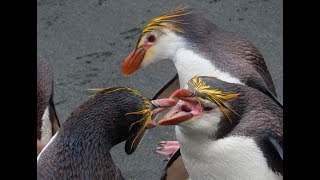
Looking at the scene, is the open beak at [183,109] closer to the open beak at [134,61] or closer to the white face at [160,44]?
the white face at [160,44]

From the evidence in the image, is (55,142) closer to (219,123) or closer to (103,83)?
(219,123)

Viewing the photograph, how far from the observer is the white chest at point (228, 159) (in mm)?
1472

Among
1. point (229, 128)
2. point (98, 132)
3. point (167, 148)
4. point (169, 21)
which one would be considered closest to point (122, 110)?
point (98, 132)

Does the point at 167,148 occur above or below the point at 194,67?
below

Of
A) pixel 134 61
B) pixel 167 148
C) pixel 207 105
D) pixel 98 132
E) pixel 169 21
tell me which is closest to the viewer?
pixel 98 132

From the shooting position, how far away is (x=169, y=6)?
129 inches

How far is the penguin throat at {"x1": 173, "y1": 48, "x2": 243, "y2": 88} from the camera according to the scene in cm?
174

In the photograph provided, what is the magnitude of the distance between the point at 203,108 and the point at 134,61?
62cm

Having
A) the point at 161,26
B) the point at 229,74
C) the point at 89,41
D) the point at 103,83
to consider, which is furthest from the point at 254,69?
the point at 89,41

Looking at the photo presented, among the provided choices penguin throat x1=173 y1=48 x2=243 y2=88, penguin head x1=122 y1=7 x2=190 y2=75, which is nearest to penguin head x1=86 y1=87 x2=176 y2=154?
→ penguin throat x1=173 y1=48 x2=243 y2=88

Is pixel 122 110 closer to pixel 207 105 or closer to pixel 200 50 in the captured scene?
pixel 207 105

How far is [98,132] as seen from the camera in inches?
54.1

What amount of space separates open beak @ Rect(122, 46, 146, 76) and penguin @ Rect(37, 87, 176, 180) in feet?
2.08

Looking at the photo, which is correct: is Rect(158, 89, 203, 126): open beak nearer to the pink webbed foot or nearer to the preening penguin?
the preening penguin
